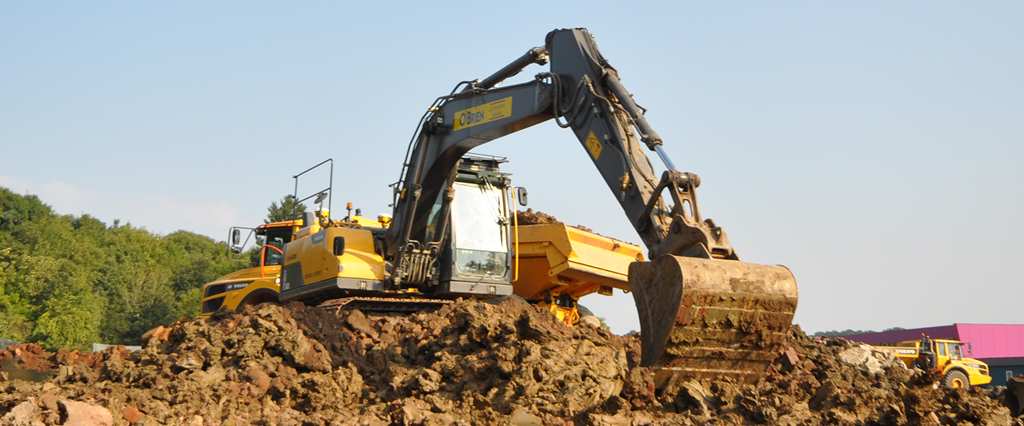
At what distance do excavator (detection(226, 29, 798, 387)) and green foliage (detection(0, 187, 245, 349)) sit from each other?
17186 millimetres

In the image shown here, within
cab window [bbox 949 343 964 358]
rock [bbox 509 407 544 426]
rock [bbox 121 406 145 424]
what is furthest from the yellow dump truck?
cab window [bbox 949 343 964 358]

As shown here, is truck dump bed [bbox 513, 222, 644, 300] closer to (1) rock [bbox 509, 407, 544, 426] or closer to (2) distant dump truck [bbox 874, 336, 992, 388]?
(1) rock [bbox 509, 407, 544, 426]

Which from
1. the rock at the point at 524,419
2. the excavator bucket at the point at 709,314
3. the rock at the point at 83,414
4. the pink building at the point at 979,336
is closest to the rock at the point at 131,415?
the rock at the point at 83,414

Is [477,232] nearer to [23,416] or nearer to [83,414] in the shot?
[83,414]

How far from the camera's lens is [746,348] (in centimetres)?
559

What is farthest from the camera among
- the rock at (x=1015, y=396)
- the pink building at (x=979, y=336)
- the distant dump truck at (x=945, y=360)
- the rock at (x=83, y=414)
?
the pink building at (x=979, y=336)

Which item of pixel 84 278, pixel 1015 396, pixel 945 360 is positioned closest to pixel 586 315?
pixel 1015 396

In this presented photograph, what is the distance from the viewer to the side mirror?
9273mm

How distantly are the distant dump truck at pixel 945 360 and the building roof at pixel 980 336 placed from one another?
1517 cm

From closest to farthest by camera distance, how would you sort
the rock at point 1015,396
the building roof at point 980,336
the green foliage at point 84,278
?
the rock at point 1015,396
the green foliage at point 84,278
the building roof at point 980,336

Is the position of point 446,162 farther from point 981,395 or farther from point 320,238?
point 981,395

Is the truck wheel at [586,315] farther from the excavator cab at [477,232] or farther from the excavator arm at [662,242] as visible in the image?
the excavator arm at [662,242]

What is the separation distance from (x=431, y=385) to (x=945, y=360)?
637 inches

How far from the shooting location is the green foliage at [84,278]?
109ft
